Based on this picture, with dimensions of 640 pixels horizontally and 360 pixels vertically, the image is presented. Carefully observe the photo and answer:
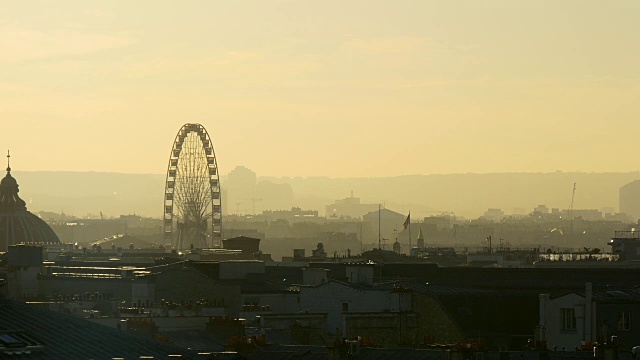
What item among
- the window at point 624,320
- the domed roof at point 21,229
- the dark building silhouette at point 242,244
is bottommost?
the window at point 624,320

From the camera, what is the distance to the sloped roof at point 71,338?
43062 millimetres

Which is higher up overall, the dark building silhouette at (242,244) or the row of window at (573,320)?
the dark building silhouette at (242,244)

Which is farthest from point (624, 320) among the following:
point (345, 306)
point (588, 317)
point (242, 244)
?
point (242, 244)

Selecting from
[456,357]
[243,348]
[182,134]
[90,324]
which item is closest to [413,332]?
[243,348]

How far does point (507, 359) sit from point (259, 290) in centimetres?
4092

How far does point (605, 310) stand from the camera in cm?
7062

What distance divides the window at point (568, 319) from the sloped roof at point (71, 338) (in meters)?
25.9

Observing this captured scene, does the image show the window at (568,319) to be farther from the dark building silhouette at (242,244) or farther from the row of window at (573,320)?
the dark building silhouette at (242,244)

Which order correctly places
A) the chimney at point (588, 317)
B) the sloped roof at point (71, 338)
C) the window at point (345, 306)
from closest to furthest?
the sloped roof at point (71, 338) < the chimney at point (588, 317) < the window at point (345, 306)

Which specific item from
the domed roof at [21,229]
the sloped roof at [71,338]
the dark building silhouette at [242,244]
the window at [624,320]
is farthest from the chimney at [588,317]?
the domed roof at [21,229]

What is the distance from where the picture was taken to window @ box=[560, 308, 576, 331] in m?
70.6

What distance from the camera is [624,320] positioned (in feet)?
233

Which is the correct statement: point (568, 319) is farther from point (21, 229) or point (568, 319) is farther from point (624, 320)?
point (21, 229)

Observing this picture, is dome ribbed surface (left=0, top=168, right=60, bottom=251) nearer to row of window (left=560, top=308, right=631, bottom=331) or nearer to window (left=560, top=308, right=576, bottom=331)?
window (left=560, top=308, right=576, bottom=331)
